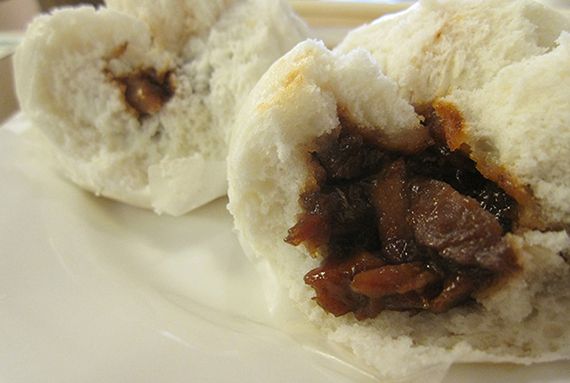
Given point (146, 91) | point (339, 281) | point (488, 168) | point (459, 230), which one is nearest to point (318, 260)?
point (339, 281)

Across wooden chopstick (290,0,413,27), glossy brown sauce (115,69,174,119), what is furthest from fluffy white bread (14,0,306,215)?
wooden chopstick (290,0,413,27)

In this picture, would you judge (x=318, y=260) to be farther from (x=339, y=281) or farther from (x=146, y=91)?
(x=146, y=91)

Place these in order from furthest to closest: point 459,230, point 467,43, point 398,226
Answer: point 467,43
point 398,226
point 459,230

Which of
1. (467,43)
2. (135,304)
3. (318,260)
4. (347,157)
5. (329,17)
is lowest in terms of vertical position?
(135,304)

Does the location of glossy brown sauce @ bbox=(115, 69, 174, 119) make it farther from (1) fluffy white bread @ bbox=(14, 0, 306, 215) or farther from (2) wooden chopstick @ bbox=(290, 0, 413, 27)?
(2) wooden chopstick @ bbox=(290, 0, 413, 27)

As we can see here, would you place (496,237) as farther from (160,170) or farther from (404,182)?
(160,170)

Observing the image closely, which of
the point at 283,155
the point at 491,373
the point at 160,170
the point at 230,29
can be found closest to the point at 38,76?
the point at 160,170

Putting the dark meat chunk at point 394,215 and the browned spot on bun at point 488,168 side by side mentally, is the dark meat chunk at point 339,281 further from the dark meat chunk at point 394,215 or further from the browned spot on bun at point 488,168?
the browned spot on bun at point 488,168
